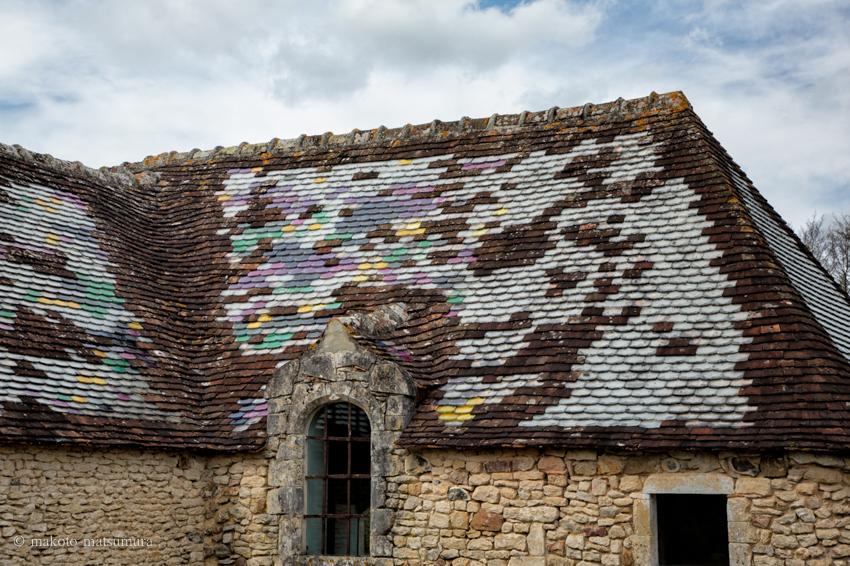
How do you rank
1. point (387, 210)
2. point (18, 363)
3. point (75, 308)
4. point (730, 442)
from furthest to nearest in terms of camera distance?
1. point (387, 210)
2. point (75, 308)
3. point (18, 363)
4. point (730, 442)

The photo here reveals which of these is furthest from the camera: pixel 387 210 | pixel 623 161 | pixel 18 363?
pixel 387 210

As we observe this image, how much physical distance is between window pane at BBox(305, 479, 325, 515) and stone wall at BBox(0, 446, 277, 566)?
422mm

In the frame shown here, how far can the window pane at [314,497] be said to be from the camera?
8883 millimetres

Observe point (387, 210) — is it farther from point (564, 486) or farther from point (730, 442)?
point (730, 442)

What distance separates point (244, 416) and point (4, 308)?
292 centimetres

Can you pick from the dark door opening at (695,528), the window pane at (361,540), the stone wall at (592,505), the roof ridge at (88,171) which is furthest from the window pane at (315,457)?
the roof ridge at (88,171)

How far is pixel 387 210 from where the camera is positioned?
37.8 ft

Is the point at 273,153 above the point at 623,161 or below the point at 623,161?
above

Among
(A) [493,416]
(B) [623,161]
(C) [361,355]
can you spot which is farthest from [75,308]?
(B) [623,161]

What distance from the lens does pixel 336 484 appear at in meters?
11.2

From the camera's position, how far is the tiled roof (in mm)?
7660

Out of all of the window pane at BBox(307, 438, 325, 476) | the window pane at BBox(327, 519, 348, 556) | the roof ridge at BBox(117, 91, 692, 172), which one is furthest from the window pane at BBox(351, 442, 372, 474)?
the roof ridge at BBox(117, 91, 692, 172)

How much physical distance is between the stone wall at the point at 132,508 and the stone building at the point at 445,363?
3 cm

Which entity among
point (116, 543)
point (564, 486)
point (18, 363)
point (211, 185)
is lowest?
point (116, 543)
